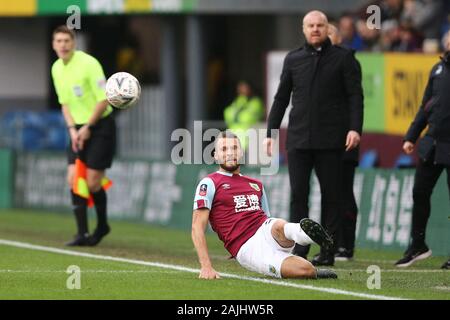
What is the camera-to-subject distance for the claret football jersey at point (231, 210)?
11.6 metres

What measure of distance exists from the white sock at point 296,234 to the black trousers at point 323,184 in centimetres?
206

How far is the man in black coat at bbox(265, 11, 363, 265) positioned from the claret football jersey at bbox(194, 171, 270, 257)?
1564mm

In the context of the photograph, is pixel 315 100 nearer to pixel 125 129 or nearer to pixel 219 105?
pixel 125 129

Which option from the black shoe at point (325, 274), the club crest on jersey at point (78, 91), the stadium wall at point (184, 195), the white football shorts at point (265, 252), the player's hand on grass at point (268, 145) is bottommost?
the stadium wall at point (184, 195)

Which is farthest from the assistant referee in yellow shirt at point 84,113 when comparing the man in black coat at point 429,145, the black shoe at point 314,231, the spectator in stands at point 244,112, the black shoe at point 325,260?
the spectator in stands at point 244,112

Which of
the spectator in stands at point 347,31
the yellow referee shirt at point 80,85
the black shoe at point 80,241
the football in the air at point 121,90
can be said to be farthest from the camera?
the spectator in stands at point 347,31

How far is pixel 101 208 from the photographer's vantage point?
15758mm

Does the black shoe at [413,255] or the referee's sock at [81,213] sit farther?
the referee's sock at [81,213]

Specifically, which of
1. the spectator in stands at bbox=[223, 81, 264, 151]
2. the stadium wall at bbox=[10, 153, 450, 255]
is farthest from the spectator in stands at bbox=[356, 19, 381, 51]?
the spectator in stands at bbox=[223, 81, 264, 151]

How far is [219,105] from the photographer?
3064cm

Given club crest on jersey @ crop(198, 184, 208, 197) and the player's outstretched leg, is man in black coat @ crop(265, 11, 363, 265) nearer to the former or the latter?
club crest on jersey @ crop(198, 184, 208, 197)

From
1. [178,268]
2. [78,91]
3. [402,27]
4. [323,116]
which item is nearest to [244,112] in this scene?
[402,27]

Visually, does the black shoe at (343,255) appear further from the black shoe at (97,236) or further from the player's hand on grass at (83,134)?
the player's hand on grass at (83,134)
